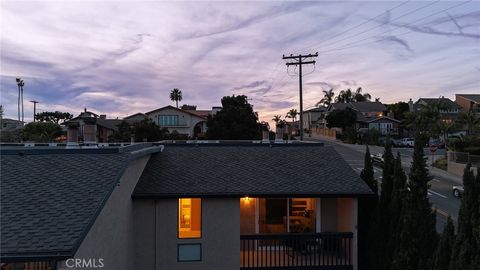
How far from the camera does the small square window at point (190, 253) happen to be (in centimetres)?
1127

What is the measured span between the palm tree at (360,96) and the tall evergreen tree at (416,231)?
102471 mm

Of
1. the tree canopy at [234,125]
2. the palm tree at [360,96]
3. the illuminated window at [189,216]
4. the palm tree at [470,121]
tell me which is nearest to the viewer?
the illuminated window at [189,216]

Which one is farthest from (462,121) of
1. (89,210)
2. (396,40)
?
(89,210)

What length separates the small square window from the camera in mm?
11266

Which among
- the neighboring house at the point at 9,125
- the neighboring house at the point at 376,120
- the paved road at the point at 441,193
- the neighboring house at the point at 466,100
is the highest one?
the neighboring house at the point at 466,100

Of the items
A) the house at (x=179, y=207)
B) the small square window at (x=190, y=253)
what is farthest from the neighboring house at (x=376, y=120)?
the small square window at (x=190, y=253)

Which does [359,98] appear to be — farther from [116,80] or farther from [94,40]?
[94,40]

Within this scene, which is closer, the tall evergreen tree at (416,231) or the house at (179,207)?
the house at (179,207)

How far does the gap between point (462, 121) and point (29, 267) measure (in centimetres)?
5446

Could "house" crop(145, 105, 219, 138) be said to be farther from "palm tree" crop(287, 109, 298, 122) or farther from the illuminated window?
"palm tree" crop(287, 109, 298, 122)

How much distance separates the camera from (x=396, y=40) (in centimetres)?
2161

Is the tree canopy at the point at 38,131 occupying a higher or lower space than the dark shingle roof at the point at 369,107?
lower

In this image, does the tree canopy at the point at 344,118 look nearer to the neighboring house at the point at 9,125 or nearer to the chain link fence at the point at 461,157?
the chain link fence at the point at 461,157

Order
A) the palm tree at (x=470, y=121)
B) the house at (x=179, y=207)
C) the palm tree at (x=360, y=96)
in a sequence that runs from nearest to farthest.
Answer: the house at (x=179, y=207) < the palm tree at (x=470, y=121) < the palm tree at (x=360, y=96)
